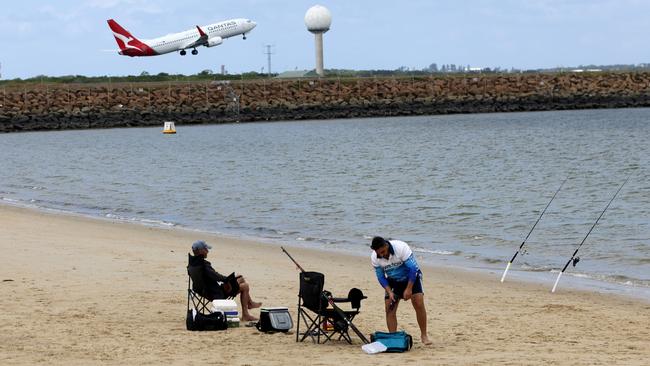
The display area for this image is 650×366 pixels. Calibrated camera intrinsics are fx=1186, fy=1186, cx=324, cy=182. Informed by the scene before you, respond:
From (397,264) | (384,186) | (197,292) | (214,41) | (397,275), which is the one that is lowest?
(384,186)

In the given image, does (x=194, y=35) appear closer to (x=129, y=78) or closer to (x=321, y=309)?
(x=129, y=78)

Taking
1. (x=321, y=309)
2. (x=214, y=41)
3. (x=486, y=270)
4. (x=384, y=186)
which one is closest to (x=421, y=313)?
(x=321, y=309)

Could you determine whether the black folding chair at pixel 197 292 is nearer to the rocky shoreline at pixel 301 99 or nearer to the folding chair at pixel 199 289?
the folding chair at pixel 199 289

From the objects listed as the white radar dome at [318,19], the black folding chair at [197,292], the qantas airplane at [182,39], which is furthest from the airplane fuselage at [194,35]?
the black folding chair at [197,292]

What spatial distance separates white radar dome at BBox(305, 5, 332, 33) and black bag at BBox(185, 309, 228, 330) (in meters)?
120

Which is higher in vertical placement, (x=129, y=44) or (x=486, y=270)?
(x=129, y=44)

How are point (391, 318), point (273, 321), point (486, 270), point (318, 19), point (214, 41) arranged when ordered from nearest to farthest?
point (391, 318) < point (273, 321) < point (486, 270) < point (214, 41) < point (318, 19)

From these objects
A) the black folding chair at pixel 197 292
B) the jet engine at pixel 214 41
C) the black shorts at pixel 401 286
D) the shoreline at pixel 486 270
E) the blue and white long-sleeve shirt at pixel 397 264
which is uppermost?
the jet engine at pixel 214 41

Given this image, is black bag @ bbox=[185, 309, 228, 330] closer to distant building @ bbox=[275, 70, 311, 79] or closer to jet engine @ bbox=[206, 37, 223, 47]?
jet engine @ bbox=[206, 37, 223, 47]

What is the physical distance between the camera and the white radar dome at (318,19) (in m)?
132

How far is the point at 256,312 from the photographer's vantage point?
535 inches

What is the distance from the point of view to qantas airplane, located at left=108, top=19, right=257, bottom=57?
98.2 metres

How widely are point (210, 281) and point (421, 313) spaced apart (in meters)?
2.50

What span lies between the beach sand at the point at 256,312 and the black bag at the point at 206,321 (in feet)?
0.44
